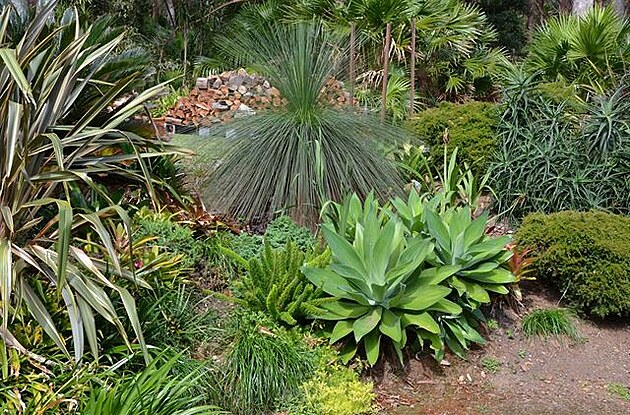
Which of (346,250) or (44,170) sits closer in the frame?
(44,170)

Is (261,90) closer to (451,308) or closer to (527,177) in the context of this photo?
(527,177)

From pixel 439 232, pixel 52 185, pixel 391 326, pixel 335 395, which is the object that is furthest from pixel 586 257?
pixel 52 185

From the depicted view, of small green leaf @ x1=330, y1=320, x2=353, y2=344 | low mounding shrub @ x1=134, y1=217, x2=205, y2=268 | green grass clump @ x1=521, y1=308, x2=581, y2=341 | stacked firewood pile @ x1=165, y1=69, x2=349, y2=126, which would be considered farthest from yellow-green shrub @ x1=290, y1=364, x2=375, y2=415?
stacked firewood pile @ x1=165, y1=69, x2=349, y2=126

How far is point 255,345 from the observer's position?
3.67 meters

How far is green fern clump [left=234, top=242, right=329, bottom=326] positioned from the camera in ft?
13.0

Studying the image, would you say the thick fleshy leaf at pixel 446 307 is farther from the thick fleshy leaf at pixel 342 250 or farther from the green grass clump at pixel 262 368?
the green grass clump at pixel 262 368

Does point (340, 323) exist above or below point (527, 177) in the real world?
below

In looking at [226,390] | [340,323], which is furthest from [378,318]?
[226,390]

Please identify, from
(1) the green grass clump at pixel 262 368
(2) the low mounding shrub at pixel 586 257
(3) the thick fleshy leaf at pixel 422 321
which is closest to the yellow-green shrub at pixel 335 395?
(1) the green grass clump at pixel 262 368

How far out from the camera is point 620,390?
4152mm

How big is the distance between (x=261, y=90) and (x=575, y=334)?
519cm

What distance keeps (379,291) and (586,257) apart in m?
1.85

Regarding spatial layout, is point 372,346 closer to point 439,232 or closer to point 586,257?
point 439,232

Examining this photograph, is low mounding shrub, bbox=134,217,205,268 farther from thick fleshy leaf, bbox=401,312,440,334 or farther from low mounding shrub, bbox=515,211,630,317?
low mounding shrub, bbox=515,211,630,317
